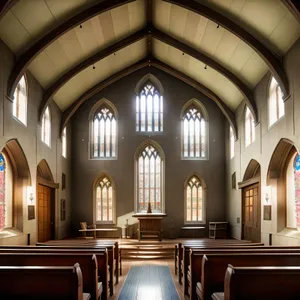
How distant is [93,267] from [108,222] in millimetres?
11972

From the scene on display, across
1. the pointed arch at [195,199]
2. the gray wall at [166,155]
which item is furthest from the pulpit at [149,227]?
the pointed arch at [195,199]

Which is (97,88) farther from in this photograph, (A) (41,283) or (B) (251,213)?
(A) (41,283)

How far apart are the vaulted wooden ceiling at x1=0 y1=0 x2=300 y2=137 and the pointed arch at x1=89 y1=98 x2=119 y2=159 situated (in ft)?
3.46

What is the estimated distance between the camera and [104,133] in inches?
701

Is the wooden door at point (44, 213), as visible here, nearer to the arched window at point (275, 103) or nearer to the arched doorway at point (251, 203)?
the arched doorway at point (251, 203)

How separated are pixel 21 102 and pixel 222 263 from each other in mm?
8248

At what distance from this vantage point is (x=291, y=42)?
10016 mm

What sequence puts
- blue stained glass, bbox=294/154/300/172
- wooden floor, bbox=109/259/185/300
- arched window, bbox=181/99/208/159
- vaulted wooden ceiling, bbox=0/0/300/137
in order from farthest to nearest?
arched window, bbox=181/99/208/159, blue stained glass, bbox=294/154/300/172, vaulted wooden ceiling, bbox=0/0/300/137, wooden floor, bbox=109/259/185/300

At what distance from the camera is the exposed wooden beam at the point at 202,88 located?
1619 centimetres

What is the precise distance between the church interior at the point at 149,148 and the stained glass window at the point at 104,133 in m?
0.05

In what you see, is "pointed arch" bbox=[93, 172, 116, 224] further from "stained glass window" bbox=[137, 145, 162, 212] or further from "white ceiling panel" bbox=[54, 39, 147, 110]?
"white ceiling panel" bbox=[54, 39, 147, 110]

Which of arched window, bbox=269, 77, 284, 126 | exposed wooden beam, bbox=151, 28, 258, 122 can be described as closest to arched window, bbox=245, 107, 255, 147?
exposed wooden beam, bbox=151, 28, 258, 122

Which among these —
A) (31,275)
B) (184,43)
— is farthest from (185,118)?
(31,275)

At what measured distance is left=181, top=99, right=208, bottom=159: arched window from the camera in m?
17.9
